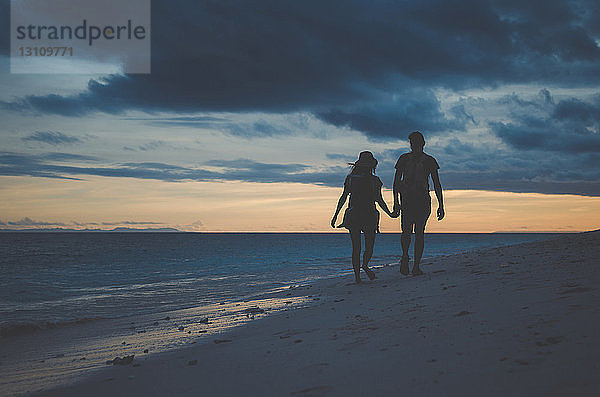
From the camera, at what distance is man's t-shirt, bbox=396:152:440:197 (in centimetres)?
851

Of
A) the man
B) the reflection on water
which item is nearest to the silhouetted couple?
the man

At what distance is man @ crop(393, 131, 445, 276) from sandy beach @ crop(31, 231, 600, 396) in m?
2.42

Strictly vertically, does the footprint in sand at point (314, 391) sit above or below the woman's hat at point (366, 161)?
below

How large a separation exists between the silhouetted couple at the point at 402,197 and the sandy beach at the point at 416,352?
2482mm

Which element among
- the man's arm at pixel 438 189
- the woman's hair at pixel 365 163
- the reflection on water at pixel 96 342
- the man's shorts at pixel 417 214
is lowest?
the reflection on water at pixel 96 342

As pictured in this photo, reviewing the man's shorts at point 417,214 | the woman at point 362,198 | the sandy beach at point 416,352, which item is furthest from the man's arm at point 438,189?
the sandy beach at point 416,352

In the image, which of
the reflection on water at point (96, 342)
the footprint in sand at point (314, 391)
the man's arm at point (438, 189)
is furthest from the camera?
the man's arm at point (438, 189)

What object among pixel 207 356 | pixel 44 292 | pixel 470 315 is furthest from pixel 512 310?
pixel 44 292

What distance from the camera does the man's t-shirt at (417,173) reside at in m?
8.51

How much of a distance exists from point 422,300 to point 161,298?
10696 millimetres

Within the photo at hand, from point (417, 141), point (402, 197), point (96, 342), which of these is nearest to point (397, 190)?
point (402, 197)

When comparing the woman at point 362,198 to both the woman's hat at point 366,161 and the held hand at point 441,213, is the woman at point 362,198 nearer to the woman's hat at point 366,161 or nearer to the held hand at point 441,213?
the woman's hat at point 366,161

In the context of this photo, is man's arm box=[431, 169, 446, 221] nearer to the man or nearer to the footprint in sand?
the man

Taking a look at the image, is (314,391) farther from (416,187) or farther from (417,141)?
(417,141)
